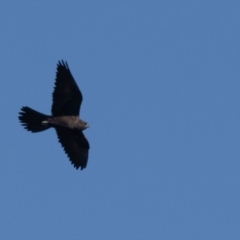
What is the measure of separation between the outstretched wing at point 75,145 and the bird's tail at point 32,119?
1081mm

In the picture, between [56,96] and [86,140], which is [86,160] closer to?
[86,140]

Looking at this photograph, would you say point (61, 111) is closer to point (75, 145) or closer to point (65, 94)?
point (65, 94)

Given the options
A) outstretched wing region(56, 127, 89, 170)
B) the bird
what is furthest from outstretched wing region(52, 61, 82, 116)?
A: outstretched wing region(56, 127, 89, 170)

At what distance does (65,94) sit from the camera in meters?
29.1

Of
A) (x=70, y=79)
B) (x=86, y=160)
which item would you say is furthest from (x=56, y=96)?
(x=86, y=160)

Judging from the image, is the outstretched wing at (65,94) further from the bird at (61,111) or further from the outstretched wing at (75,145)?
the outstretched wing at (75,145)

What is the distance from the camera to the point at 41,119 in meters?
28.8

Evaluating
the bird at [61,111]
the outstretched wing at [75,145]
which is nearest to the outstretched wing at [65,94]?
the bird at [61,111]

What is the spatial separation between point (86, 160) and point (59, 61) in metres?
3.52

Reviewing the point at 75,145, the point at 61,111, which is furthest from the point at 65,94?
the point at 75,145

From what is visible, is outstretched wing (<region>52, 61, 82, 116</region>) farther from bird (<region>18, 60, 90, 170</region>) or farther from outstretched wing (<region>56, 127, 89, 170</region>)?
outstretched wing (<region>56, 127, 89, 170</region>)

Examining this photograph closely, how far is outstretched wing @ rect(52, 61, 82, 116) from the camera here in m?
29.0

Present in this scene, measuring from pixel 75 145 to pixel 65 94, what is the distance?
2.08 metres

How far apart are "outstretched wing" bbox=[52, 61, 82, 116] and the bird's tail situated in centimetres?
45
